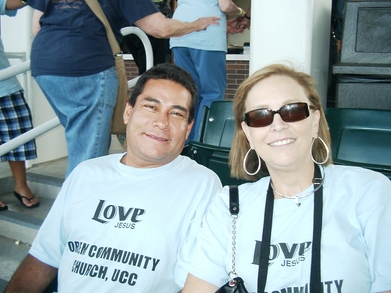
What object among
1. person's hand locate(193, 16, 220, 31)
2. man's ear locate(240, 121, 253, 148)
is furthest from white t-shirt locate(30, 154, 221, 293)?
person's hand locate(193, 16, 220, 31)

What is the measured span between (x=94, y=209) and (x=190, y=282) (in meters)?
0.50

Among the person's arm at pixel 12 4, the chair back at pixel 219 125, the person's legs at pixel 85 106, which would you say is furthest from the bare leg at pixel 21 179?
the chair back at pixel 219 125

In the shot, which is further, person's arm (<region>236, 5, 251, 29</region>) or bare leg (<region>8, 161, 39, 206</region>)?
person's arm (<region>236, 5, 251, 29</region>)

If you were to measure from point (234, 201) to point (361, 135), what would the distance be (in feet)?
2.81

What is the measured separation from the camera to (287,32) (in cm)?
308

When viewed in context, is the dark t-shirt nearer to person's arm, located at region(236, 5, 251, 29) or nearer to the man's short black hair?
the man's short black hair

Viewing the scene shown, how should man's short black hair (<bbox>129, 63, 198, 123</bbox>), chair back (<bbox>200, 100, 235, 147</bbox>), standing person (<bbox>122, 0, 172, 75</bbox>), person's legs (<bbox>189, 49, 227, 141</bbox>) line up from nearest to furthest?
man's short black hair (<bbox>129, 63, 198, 123</bbox>) < chair back (<bbox>200, 100, 235, 147</bbox>) < person's legs (<bbox>189, 49, 227, 141</bbox>) < standing person (<bbox>122, 0, 172, 75</bbox>)

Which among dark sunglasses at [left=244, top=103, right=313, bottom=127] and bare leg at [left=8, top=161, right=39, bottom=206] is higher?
dark sunglasses at [left=244, top=103, right=313, bottom=127]

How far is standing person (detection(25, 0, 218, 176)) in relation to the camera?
7.83 ft

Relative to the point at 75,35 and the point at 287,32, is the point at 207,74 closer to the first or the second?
the point at 287,32

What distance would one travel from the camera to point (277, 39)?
3.10 meters

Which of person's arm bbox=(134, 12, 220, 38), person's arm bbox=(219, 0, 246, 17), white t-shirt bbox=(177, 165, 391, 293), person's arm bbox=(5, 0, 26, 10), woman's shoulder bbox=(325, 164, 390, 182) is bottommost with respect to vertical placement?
white t-shirt bbox=(177, 165, 391, 293)

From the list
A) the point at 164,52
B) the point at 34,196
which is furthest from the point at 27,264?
the point at 164,52

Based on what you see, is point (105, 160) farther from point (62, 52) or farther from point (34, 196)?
point (34, 196)
